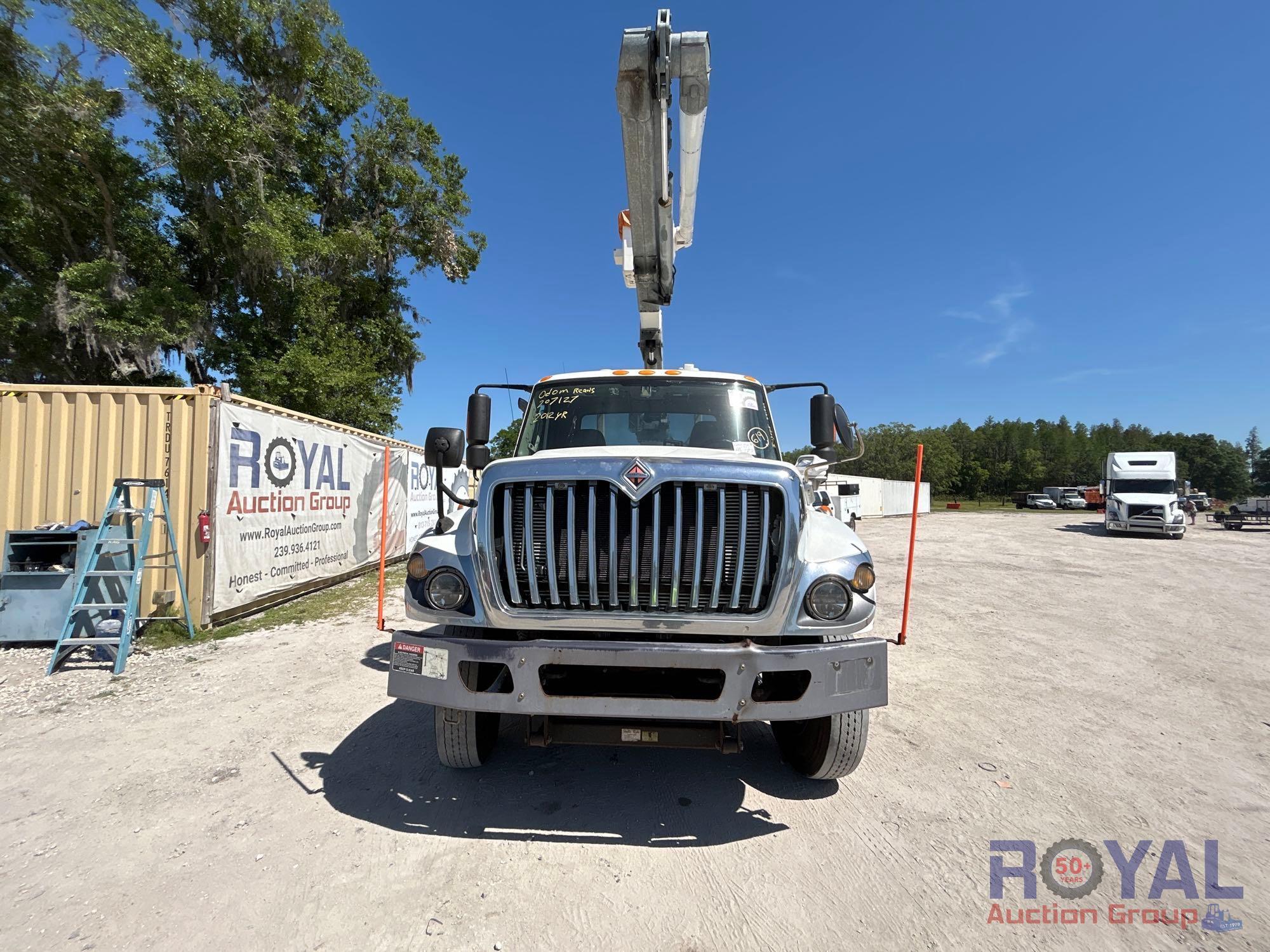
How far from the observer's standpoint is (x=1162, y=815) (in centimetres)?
288

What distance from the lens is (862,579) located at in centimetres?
263

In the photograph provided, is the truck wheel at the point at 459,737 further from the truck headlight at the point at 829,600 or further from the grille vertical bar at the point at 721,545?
the truck headlight at the point at 829,600

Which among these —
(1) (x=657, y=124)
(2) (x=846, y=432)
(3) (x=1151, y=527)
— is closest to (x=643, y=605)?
(2) (x=846, y=432)

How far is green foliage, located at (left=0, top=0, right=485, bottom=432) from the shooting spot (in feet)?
42.0

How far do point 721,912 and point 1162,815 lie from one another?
8.31 ft

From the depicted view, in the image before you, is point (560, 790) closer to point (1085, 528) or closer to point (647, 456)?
point (647, 456)

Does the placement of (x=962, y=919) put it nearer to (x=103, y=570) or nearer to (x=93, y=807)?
(x=93, y=807)

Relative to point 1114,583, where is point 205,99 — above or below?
above

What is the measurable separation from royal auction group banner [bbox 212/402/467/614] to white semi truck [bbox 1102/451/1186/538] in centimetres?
2461

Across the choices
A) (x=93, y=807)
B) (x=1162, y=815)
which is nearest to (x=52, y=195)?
(x=93, y=807)

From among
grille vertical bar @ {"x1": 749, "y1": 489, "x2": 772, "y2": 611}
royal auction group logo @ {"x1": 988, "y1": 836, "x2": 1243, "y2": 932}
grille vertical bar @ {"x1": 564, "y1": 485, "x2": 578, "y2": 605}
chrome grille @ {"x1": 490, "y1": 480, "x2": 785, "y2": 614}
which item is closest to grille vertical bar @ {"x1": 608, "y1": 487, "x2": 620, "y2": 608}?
chrome grille @ {"x1": 490, "y1": 480, "x2": 785, "y2": 614}

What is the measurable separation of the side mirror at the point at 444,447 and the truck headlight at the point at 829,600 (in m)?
2.13

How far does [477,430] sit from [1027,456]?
316ft

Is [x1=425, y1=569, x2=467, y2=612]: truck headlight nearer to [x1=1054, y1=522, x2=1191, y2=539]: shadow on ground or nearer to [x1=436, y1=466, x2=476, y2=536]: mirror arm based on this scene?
[x1=436, y1=466, x2=476, y2=536]: mirror arm
